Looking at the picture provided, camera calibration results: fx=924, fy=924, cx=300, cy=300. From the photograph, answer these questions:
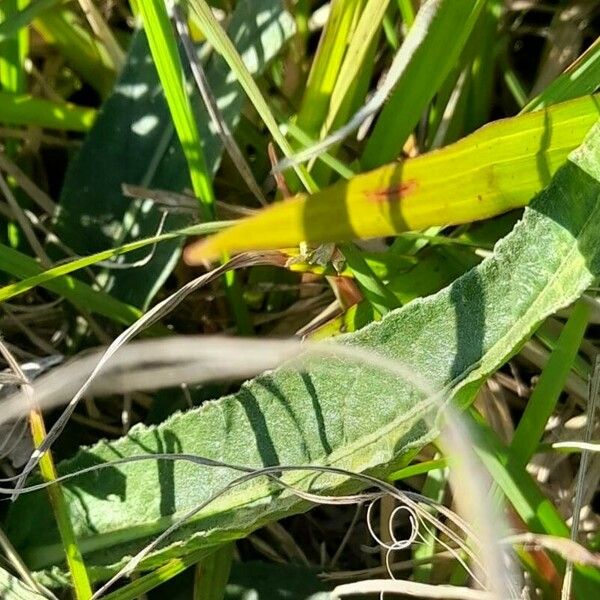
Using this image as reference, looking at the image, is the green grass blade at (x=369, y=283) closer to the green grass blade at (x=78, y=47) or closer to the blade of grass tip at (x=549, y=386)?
the blade of grass tip at (x=549, y=386)

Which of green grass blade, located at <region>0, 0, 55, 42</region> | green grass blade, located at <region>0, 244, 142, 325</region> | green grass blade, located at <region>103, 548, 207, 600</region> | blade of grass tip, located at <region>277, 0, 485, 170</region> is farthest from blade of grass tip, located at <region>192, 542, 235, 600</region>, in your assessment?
green grass blade, located at <region>0, 0, 55, 42</region>

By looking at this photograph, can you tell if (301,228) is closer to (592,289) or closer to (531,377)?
(592,289)

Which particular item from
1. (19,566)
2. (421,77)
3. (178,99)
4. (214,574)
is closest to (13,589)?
(19,566)

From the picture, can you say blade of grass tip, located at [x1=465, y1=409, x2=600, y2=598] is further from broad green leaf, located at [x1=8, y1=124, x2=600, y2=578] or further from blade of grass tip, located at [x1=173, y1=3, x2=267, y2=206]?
blade of grass tip, located at [x1=173, y1=3, x2=267, y2=206]

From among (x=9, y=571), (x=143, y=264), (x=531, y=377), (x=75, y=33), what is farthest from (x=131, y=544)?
(x=75, y=33)

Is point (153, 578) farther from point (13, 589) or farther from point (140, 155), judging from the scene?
point (140, 155)

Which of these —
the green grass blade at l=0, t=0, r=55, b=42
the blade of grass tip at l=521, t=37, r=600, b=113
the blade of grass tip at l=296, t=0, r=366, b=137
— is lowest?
the blade of grass tip at l=521, t=37, r=600, b=113

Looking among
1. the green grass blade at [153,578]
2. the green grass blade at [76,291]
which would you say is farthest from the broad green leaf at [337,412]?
the green grass blade at [76,291]
